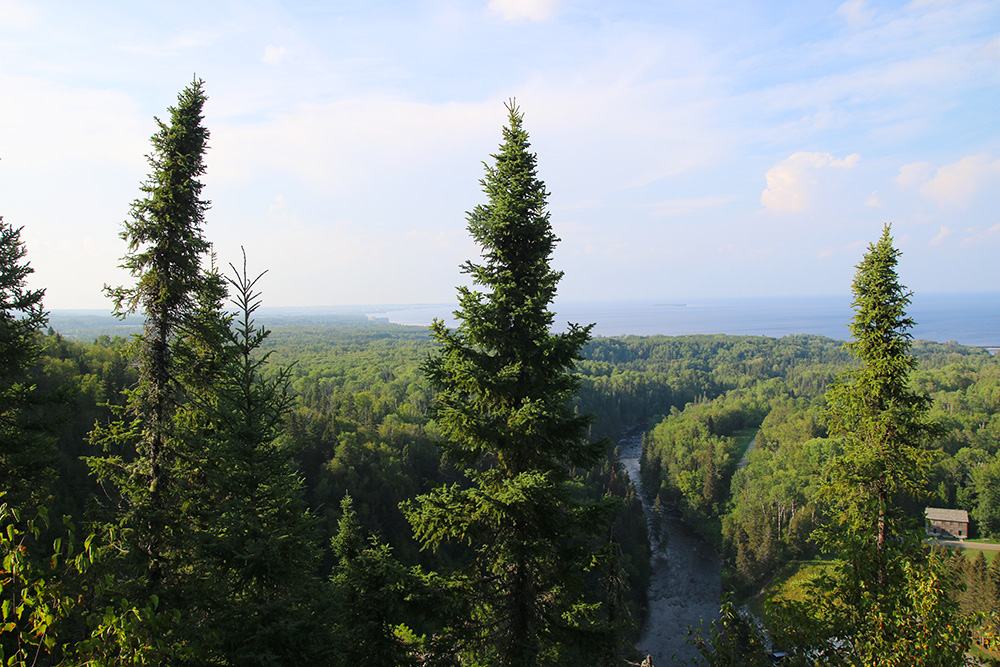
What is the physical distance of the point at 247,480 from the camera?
8742mm

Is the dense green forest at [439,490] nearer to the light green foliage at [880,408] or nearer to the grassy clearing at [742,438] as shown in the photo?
the light green foliage at [880,408]

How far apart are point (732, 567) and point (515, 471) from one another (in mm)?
46373

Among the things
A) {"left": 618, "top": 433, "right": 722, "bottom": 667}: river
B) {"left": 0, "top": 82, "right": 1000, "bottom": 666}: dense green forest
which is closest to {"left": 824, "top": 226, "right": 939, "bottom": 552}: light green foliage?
{"left": 0, "top": 82, "right": 1000, "bottom": 666}: dense green forest

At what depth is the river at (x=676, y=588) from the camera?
1371 inches

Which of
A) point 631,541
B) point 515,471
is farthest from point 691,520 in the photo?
point 515,471

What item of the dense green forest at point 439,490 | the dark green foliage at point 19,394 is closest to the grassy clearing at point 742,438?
the dense green forest at point 439,490

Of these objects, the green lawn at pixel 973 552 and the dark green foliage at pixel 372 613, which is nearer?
the dark green foliage at pixel 372 613

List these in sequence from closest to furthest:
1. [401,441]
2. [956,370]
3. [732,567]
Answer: [732,567]
[401,441]
[956,370]

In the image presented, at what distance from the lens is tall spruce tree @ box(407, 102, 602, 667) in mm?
7934

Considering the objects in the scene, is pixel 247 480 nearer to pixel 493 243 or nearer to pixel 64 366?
pixel 493 243

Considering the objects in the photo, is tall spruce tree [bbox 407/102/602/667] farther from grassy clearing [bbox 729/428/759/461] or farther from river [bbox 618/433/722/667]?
grassy clearing [bbox 729/428/759/461]

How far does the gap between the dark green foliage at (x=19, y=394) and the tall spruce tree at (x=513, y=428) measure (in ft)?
24.9

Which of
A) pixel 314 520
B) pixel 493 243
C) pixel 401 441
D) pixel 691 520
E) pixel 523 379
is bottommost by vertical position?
pixel 691 520

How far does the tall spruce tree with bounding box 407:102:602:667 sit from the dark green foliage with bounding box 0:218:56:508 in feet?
24.9
